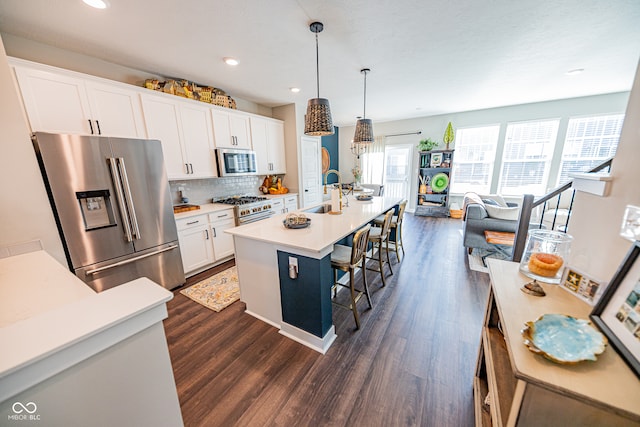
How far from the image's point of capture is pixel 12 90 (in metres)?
1.52

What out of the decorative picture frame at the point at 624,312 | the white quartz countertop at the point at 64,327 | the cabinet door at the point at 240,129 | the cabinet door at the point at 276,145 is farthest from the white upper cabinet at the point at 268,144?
the decorative picture frame at the point at 624,312

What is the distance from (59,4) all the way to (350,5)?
2.16 metres

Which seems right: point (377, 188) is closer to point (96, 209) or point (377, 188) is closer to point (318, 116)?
point (318, 116)

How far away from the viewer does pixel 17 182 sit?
1.58 m

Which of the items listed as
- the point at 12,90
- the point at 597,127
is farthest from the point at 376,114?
the point at 12,90

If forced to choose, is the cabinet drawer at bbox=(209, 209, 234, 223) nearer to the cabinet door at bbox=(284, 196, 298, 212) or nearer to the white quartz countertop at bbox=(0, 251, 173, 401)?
the cabinet door at bbox=(284, 196, 298, 212)

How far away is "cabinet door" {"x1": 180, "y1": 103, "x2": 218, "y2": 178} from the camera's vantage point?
3.08 meters

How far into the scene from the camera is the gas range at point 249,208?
343 cm

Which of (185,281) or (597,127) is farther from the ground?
(597,127)

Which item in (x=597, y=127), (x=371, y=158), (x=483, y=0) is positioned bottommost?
(x=371, y=158)

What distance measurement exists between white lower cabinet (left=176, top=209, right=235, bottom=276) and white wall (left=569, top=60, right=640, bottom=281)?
303cm

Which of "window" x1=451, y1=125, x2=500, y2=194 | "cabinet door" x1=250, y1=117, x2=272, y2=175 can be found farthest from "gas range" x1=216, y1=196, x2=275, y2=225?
"window" x1=451, y1=125, x2=500, y2=194

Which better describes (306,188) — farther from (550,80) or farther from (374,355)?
(550,80)

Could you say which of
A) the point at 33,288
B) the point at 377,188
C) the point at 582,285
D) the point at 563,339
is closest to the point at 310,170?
the point at 377,188
